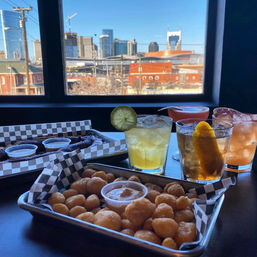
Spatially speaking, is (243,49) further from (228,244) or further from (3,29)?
(3,29)

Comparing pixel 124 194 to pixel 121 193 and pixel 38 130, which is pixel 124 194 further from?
pixel 38 130

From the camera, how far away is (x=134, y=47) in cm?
278

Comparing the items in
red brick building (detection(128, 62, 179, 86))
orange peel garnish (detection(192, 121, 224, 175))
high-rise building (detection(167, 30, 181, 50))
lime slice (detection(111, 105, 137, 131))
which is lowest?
orange peel garnish (detection(192, 121, 224, 175))

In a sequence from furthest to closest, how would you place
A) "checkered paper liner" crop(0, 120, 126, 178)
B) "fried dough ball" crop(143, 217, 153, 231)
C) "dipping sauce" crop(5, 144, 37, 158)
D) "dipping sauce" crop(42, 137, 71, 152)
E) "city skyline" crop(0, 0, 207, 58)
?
"city skyline" crop(0, 0, 207, 58), "dipping sauce" crop(42, 137, 71, 152), "dipping sauce" crop(5, 144, 37, 158), "checkered paper liner" crop(0, 120, 126, 178), "fried dough ball" crop(143, 217, 153, 231)

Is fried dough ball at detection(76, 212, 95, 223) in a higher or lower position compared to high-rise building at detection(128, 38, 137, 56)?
lower

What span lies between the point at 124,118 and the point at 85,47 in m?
2.09

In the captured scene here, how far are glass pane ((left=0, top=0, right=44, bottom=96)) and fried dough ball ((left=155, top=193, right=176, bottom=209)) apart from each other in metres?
2.42

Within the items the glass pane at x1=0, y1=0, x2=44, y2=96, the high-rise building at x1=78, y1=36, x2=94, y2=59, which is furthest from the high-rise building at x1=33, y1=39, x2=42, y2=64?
the high-rise building at x1=78, y1=36, x2=94, y2=59

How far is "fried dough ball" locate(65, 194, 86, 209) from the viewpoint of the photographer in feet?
2.14

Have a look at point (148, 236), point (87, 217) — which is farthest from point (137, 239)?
point (87, 217)

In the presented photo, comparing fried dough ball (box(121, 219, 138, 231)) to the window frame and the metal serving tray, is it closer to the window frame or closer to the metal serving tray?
the metal serving tray

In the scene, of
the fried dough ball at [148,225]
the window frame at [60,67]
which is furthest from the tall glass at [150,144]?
the window frame at [60,67]

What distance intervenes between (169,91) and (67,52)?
1147 mm

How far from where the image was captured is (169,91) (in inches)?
109
